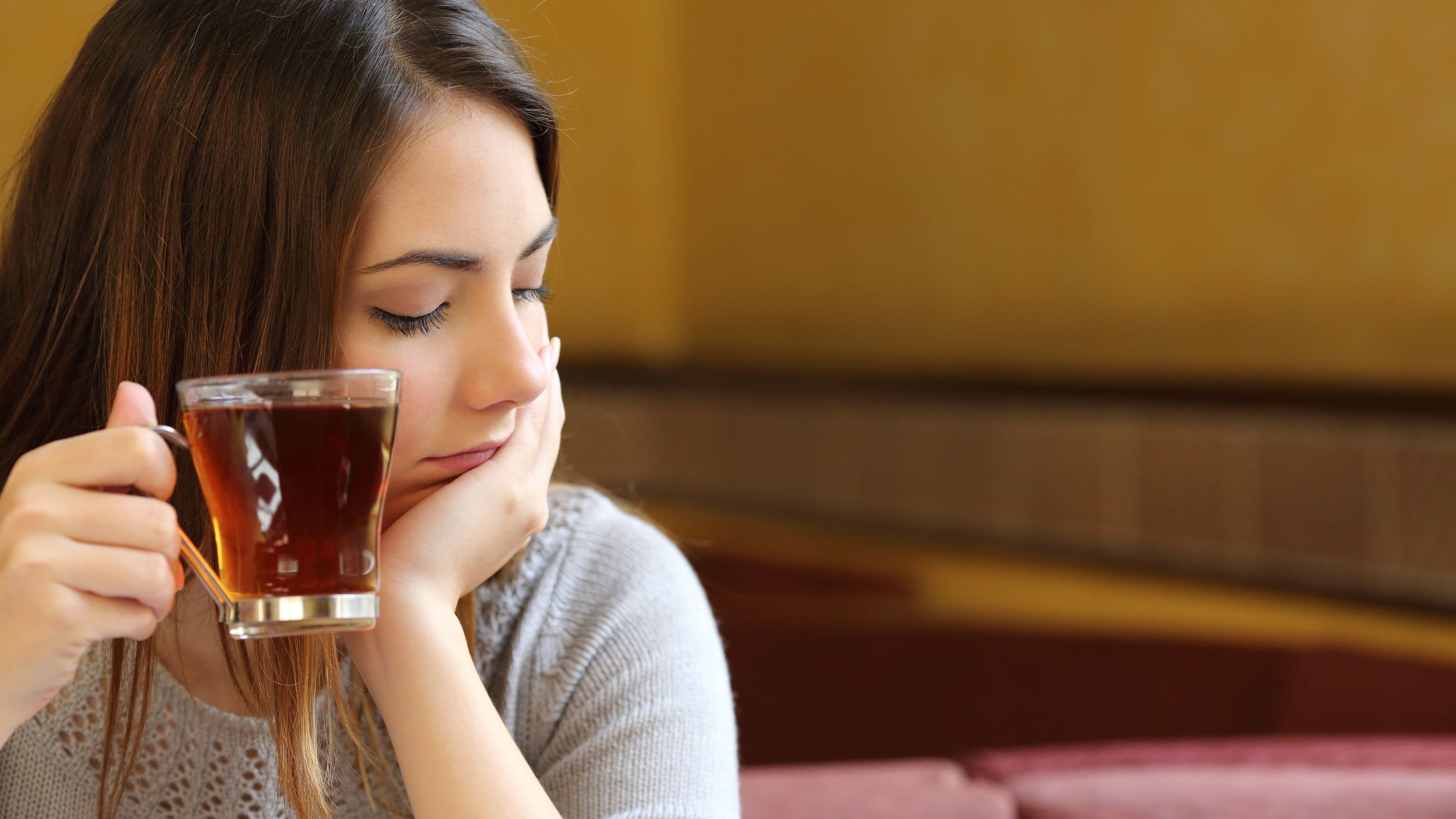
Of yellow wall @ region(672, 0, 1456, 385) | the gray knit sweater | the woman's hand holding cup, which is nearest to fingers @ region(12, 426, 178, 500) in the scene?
the woman's hand holding cup

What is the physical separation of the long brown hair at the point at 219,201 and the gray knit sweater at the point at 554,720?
5 centimetres

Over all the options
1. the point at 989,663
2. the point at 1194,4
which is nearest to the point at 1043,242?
the point at 1194,4

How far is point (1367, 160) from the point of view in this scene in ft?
9.07

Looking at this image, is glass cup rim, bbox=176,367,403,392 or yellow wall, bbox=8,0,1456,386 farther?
yellow wall, bbox=8,0,1456,386

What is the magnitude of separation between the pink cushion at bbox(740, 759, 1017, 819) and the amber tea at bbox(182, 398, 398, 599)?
31.1 inches

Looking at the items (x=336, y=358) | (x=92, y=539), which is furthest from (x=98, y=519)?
(x=336, y=358)

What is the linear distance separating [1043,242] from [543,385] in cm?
272

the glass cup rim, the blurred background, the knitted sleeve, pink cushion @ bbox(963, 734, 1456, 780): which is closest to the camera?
the glass cup rim

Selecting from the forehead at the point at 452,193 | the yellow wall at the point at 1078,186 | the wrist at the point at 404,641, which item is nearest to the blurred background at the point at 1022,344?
the yellow wall at the point at 1078,186

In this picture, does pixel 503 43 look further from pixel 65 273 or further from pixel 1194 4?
pixel 1194 4

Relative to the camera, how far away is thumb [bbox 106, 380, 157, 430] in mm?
939

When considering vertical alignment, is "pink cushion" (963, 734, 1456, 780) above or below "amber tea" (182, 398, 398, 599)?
below

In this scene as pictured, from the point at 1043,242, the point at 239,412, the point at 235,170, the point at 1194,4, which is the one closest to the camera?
the point at 239,412

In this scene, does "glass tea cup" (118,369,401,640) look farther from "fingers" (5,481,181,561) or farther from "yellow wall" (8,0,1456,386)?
"yellow wall" (8,0,1456,386)
